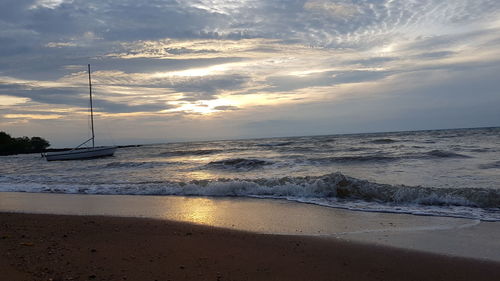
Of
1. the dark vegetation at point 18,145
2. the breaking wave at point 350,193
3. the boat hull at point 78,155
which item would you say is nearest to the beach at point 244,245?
the breaking wave at point 350,193

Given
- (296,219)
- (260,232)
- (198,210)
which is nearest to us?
(260,232)

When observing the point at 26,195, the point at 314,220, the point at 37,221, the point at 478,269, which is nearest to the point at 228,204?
the point at 314,220

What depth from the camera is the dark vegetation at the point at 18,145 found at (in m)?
68.1

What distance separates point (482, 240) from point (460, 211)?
2.45m

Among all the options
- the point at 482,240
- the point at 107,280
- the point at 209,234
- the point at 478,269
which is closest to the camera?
the point at 107,280

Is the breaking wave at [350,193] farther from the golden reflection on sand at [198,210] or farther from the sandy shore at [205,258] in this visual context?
the sandy shore at [205,258]

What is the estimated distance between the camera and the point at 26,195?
1241cm

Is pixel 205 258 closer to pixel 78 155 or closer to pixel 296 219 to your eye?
pixel 296 219

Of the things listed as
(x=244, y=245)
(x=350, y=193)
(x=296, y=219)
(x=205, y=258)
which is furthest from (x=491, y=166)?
(x=205, y=258)

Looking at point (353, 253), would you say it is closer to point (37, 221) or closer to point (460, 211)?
point (460, 211)

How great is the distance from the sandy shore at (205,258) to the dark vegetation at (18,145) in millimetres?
72466

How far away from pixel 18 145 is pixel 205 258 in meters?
78.5

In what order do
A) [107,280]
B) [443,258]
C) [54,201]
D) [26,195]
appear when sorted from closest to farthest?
[107,280] → [443,258] → [54,201] → [26,195]

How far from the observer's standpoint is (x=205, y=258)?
16.1 feet
